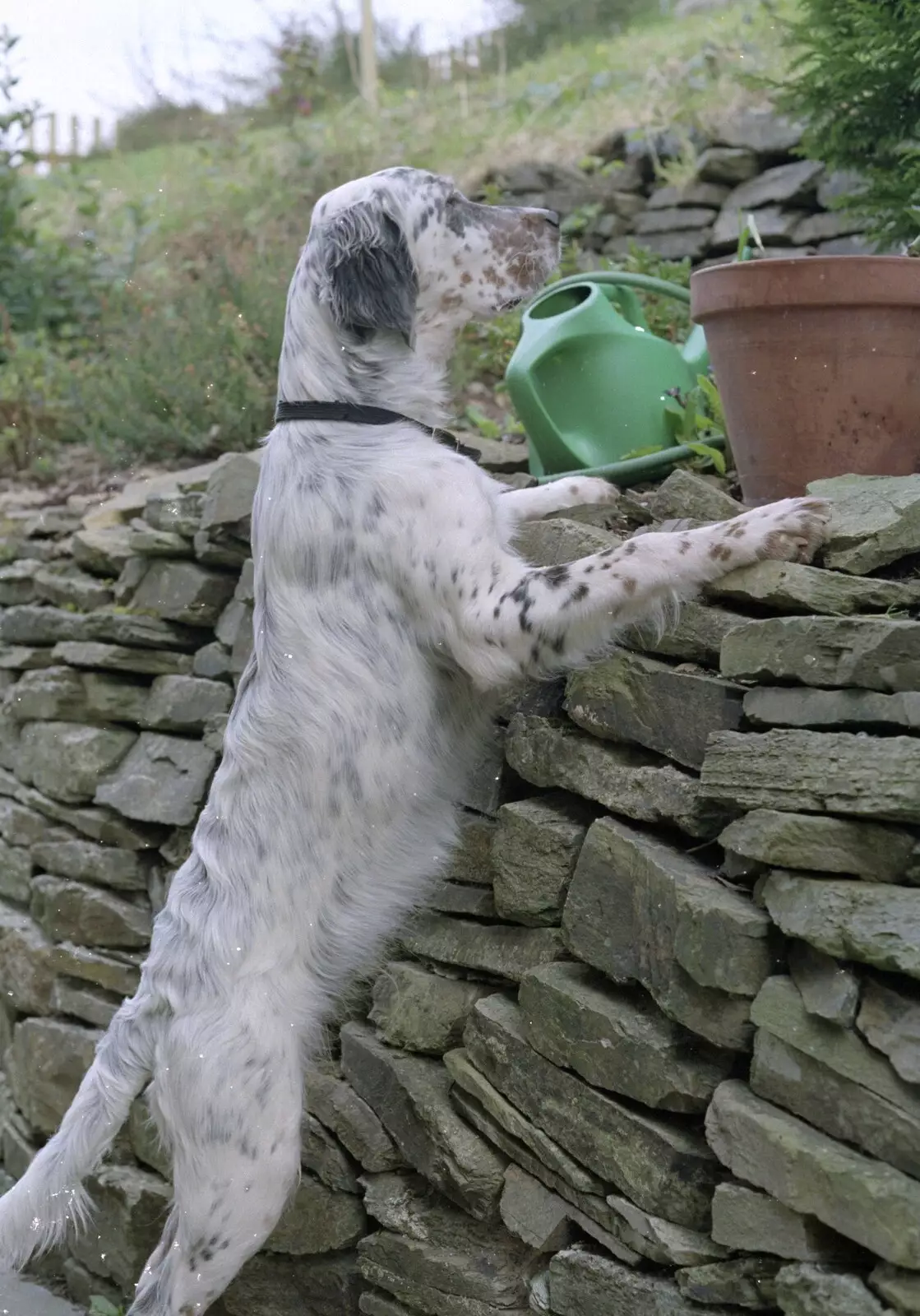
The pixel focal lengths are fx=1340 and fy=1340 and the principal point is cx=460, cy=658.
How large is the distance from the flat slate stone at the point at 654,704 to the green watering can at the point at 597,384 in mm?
942

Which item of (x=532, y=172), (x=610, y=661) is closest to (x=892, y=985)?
(x=610, y=661)

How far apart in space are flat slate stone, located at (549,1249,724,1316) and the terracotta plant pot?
162 cm

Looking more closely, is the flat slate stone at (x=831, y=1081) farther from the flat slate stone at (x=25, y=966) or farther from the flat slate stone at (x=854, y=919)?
the flat slate stone at (x=25, y=966)

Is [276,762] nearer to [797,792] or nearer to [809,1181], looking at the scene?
[797,792]

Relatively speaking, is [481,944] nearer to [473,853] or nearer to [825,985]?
[473,853]

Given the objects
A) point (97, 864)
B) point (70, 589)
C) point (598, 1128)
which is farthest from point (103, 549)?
point (598, 1128)

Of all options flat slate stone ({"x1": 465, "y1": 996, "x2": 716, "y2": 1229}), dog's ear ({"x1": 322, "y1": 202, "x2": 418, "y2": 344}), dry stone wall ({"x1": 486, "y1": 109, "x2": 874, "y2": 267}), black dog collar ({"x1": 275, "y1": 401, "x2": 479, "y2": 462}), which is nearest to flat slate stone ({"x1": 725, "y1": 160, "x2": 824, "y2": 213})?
dry stone wall ({"x1": 486, "y1": 109, "x2": 874, "y2": 267})

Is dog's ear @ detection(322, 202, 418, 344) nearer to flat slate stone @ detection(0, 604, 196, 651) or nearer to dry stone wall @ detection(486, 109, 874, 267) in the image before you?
flat slate stone @ detection(0, 604, 196, 651)

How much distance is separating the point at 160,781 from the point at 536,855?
188 centimetres

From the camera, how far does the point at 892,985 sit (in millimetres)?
2012

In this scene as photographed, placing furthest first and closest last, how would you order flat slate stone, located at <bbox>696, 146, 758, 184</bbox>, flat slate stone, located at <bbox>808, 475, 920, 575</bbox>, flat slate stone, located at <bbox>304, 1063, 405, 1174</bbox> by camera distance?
1. flat slate stone, located at <bbox>696, 146, 758, 184</bbox>
2. flat slate stone, located at <bbox>304, 1063, 405, 1174</bbox>
3. flat slate stone, located at <bbox>808, 475, 920, 575</bbox>

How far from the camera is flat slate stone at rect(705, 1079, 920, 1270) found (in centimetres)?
187

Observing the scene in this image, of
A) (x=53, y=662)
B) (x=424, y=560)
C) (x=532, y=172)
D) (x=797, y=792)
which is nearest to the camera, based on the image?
(x=797, y=792)

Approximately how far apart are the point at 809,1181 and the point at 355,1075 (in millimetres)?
1460
